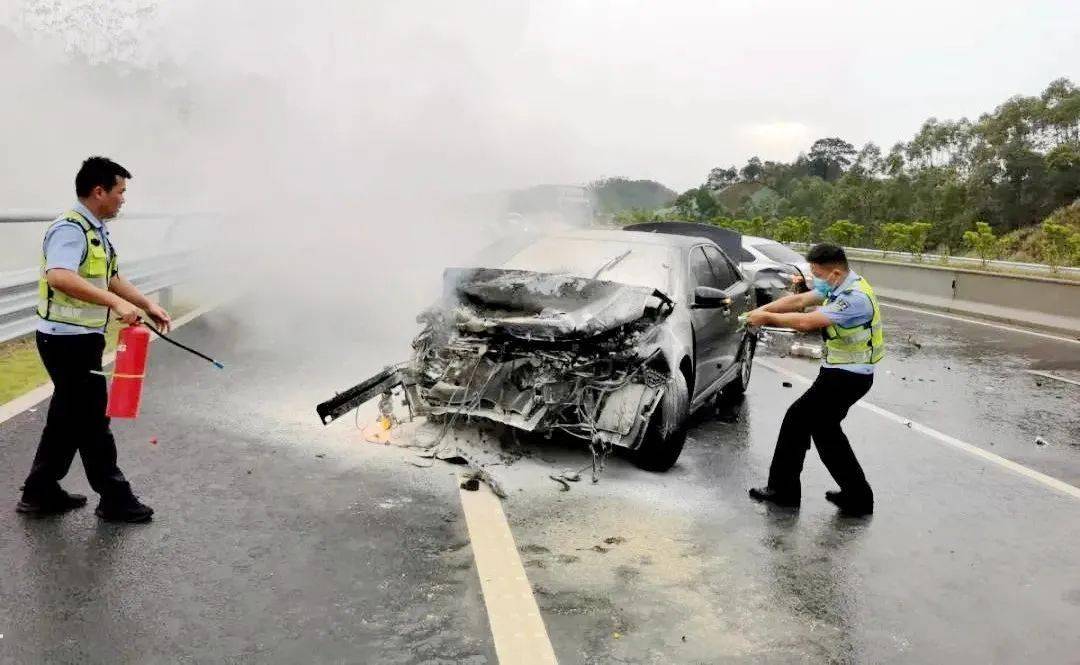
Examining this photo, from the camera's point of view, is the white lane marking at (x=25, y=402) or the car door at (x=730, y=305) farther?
the car door at (x=730, y=305)

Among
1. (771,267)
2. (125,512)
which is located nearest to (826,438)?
(125,512)

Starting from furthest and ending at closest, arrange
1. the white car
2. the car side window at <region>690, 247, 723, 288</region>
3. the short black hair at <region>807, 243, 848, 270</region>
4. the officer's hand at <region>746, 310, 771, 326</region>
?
1. the white car
2. the car side window at <region>690, 247, 723, 288</region>
3. the short black hair at <region>807, 243, 848, 270</region>
4. the officer's hand at <region>746, 310, 771, 326</region>

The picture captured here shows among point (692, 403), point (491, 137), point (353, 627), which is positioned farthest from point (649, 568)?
point (491, 137)

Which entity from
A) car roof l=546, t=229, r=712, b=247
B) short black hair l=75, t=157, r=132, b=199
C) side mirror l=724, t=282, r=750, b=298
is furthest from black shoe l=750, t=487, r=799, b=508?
short black hair l=75, t=157, r=132, b=199

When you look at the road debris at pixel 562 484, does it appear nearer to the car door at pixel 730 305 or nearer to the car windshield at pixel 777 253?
the car door at pixel 730 305

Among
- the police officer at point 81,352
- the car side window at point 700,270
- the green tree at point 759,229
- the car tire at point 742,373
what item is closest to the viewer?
the police officer at point 81,352

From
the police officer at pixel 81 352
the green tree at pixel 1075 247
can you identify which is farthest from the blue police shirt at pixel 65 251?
the green tree at pixel 1075 247

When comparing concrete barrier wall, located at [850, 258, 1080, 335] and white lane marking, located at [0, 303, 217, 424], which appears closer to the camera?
white lane marking, located at [0, 303, 217, 424]

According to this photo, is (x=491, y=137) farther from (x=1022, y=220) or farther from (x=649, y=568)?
(x=1022, y=220)

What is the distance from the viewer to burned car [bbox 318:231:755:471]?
5.84 m

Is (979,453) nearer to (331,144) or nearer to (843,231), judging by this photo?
(331,144)

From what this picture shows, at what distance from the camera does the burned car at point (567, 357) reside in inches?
230

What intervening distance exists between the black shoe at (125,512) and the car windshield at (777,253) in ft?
47.1

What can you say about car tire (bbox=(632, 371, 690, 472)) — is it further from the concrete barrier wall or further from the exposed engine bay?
the concrete barrier wall
